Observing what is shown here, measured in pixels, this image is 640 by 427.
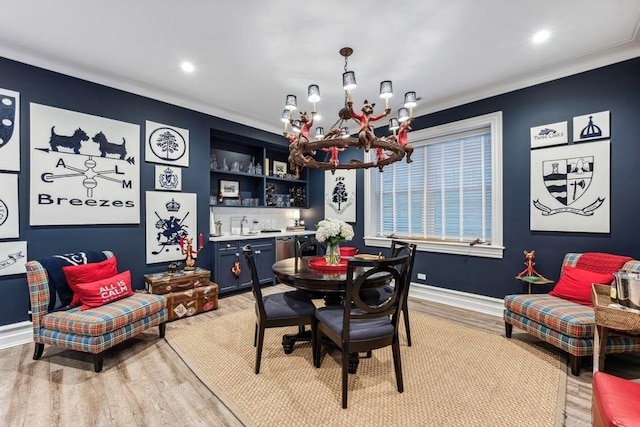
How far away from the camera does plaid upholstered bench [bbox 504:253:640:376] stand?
2.23 meters

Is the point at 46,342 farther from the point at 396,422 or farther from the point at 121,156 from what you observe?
the point at 396,422

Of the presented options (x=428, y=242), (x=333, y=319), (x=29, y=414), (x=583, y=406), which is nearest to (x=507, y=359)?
(x=583, y=406)

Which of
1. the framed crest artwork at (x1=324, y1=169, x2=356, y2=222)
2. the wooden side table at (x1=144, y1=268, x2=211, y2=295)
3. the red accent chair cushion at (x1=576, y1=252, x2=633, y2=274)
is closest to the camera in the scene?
the red accent chair cushion at (x1=576, y1=252, x2=633, y2=274)

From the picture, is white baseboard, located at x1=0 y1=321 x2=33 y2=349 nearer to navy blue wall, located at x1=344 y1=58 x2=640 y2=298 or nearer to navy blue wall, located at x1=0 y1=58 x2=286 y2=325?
navy blue wall, located at x1=0 y1=58 x2=286 y2=325

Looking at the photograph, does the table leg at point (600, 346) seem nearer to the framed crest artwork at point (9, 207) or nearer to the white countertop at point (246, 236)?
the white countertop at point (246, 236)

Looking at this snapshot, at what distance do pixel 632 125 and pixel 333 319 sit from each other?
3483 millimetres

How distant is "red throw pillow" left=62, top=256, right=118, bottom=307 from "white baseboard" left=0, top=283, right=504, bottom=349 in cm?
80

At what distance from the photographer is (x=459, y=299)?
4.00 metres

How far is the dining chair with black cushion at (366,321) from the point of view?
1.92 metres

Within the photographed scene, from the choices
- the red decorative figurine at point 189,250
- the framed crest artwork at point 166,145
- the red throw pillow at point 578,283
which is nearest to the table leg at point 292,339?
the red decorative figurine at point 189,250

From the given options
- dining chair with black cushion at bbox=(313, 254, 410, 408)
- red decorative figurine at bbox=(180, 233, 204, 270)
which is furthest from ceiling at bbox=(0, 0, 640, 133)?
dining chair with black cushion at bbox=(313, 254, 410, 408)

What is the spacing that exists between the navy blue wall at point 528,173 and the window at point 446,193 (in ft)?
0.42

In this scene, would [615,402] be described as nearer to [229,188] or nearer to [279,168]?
[229,188]

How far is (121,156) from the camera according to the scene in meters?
3.51
